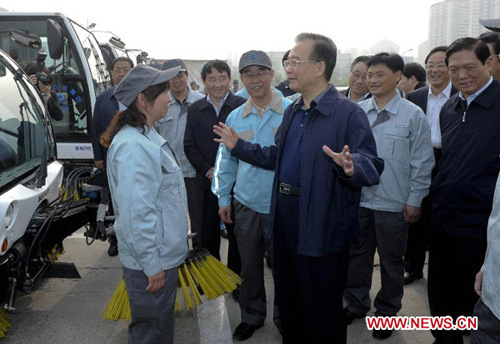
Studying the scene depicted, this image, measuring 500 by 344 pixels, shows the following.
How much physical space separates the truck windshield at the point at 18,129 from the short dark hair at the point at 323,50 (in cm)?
216

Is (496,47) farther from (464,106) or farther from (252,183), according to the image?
(252,183)

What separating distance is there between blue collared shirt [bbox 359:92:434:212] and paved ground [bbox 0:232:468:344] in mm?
1019

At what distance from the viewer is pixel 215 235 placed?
405cm

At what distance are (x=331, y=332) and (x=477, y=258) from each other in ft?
3.29

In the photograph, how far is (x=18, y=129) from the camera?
354cm

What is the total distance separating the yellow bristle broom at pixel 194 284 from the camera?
3.16 metres

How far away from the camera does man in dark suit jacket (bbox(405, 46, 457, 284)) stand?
4.26 m

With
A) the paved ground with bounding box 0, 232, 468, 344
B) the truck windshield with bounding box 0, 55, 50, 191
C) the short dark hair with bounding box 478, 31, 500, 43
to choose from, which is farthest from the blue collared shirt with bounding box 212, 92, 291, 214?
the short dark hair with bounding box 478, 31, 500, 43

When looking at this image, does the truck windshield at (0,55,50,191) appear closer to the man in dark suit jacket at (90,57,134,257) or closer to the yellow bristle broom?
the man in dark suit jacket at (90,57,134,257)

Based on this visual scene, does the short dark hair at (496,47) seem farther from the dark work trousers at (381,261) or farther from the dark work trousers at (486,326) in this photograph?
the dark work trousers at (486,326)

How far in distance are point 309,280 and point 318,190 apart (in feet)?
1.70

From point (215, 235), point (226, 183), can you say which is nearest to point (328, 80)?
point (226, 183)

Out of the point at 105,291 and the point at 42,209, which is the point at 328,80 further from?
the point at 105,291

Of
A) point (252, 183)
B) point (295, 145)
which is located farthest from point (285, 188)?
point (252, 183)
